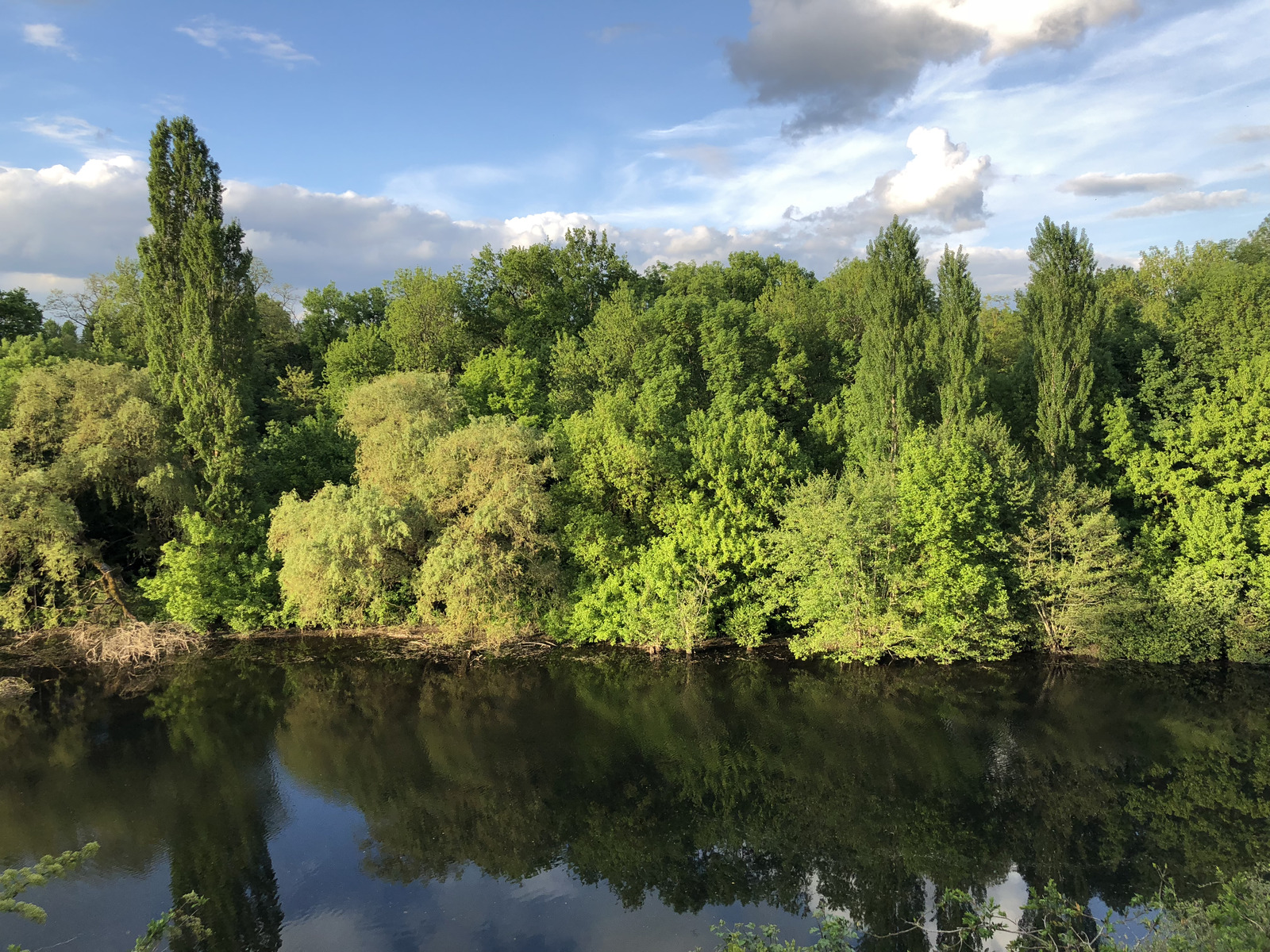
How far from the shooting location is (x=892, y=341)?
104 ft

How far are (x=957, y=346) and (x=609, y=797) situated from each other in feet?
71.5

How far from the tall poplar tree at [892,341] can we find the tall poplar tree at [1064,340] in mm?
4621

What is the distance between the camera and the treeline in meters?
27.5

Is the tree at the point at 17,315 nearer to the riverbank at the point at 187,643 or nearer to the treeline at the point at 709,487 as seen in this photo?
the treeline at the point at 709,487

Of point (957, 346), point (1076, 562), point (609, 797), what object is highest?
point (957, 346)

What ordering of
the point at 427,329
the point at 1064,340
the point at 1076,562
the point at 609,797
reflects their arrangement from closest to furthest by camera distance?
the point at 609,797 → the point at 1076,562 → the point at 1064,340 → the point at 427,329

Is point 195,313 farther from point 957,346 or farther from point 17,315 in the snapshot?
point 957,346

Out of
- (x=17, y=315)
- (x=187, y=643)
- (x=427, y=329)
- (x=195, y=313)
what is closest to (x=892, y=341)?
(x=427, y=329)

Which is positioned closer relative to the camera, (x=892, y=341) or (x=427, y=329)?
(x=892, y=341)

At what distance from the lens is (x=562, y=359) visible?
40188mm

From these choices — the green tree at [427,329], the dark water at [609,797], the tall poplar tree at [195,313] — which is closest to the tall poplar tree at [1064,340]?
the dark water at [609,797]

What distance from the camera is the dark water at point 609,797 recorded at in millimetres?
16125

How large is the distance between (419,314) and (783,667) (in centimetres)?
2726

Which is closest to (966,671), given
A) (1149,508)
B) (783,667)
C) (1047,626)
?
(1047,626)
